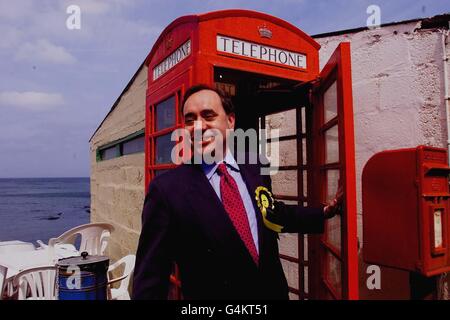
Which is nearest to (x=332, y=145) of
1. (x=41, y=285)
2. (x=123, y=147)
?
(x=41, y=285)

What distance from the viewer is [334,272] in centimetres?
234

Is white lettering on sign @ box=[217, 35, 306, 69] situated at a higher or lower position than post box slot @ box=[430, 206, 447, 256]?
higher

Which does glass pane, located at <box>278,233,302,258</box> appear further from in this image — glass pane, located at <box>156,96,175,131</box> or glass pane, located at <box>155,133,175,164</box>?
glass pane, located at <box>156,96,175,131</box>

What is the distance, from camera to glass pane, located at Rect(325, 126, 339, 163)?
2064mm

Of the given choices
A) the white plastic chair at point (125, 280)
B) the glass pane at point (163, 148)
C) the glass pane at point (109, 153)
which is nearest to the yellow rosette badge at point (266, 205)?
the glass pane at point (163, 148)

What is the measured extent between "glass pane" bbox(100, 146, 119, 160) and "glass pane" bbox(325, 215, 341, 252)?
5.18 metres

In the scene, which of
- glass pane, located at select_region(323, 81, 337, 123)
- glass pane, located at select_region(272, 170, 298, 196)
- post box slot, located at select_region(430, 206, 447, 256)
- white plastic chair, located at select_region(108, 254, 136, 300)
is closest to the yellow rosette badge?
glass pane, located at select_region(323, 81, 337, 123)

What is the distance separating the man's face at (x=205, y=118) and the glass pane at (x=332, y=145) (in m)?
0.78

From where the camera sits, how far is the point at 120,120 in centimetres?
658

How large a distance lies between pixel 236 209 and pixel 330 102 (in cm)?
109

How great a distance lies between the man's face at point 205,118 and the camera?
1.66 metres

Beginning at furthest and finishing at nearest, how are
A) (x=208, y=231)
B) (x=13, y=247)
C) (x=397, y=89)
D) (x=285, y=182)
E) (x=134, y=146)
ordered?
(x=134, y=146) → (x=13, y=247) → (x=285, y=182) → (x=397, y=89) → (x=208, y=231)

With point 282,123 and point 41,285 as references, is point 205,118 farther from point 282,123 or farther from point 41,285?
point 41,285
